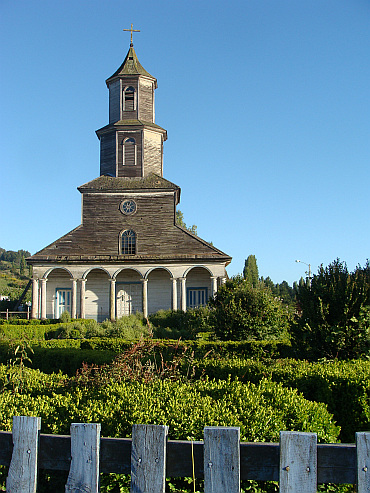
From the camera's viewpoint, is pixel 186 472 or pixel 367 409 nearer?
pixel 186 472

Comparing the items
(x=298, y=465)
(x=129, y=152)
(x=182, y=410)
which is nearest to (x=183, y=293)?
(x=129, y=152)

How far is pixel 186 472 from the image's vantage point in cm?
319

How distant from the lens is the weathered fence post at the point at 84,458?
3203mm

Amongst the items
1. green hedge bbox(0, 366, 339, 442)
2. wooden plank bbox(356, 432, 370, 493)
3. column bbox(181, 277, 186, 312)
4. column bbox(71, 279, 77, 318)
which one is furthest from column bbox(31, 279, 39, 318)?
wooden plank bbox(356, 432, 370, 493)

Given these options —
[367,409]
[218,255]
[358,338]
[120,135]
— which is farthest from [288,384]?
[120,135]

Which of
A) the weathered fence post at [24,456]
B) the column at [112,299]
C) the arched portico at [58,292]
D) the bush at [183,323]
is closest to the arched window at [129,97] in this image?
the arched portico at [58,292]

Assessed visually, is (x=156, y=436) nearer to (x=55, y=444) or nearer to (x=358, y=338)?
(x=55, y=444)

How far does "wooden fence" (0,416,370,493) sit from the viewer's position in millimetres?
3031

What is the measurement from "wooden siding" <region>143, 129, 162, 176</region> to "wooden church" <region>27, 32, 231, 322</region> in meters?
0.11

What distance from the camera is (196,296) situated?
3459 centimetres

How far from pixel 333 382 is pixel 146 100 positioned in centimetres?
3487

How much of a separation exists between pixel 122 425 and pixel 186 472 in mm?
1706

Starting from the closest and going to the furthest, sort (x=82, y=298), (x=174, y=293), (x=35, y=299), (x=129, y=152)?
(x=35, y=299)
(x=174, y=293)
(x=82, y=298)
(x=129, y=152)

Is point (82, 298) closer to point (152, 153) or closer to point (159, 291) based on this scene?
point (159, 291)
